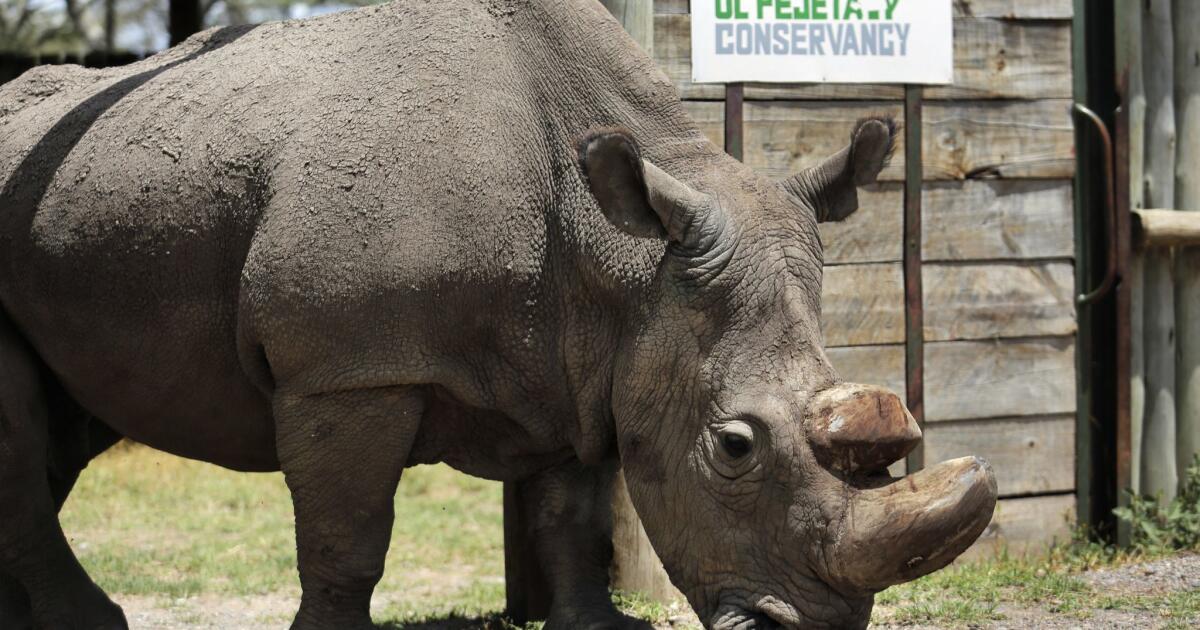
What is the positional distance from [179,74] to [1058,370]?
4335 millimetres

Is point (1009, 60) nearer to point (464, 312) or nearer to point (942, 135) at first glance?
point (942, 135)

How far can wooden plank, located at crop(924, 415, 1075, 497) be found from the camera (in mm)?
7035

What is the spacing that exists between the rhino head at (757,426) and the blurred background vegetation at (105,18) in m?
13.7

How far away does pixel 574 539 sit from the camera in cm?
537

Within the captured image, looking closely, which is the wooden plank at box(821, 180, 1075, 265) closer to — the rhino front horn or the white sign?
the white sign

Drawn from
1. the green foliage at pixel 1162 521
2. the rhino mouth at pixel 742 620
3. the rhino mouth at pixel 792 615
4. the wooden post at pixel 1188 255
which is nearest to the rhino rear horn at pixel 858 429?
the rhino mouth at pixel 792 615

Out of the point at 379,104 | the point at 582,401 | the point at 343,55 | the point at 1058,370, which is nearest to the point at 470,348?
the point at 582,401

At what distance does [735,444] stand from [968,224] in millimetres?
3123

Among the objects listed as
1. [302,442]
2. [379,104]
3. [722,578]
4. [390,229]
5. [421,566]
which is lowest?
[421,566]

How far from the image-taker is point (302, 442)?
4738 mm

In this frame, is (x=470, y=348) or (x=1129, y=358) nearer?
(x=470, y=348)

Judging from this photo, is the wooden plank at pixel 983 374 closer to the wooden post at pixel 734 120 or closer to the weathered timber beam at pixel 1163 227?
the weathered timber beam at pixel 1163 227

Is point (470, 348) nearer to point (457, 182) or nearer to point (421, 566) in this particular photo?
point (457, 182)

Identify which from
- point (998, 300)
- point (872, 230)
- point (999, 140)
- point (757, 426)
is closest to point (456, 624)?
point (757, 426)
